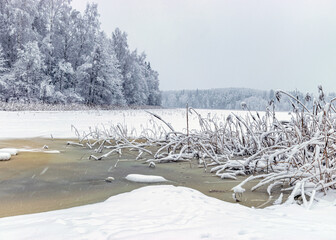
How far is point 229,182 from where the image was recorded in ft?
10.9

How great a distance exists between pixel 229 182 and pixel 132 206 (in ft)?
5.21

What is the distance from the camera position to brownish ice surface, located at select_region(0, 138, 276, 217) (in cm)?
253

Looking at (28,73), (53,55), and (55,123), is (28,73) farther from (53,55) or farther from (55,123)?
(55,123)

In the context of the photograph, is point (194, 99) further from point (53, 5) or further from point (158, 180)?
point (158, 180)

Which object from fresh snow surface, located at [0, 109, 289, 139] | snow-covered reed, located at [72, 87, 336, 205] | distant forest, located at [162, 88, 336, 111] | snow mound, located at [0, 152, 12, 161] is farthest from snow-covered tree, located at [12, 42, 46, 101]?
distant forest, located at [162, 88, 336, 111]

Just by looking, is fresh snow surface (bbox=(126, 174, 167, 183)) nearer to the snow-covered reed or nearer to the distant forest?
the snow-covered reed

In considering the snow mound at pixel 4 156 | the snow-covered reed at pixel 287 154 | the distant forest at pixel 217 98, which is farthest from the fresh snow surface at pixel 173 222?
the distant forest at pixel 217 98

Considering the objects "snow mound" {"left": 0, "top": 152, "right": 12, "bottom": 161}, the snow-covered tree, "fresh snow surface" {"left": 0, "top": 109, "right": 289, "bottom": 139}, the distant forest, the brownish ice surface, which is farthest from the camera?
the distant forest

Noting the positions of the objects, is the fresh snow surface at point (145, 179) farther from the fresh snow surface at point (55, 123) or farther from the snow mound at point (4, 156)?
the fresh snow surface at point (55, 123)

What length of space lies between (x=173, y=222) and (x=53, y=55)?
105 ft

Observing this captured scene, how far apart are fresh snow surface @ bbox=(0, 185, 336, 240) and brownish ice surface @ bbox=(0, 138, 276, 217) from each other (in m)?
0.53

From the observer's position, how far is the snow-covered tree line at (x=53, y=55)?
26031mm

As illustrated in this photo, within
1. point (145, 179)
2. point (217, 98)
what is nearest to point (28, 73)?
point (145, 179)

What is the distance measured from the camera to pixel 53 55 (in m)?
30.4
